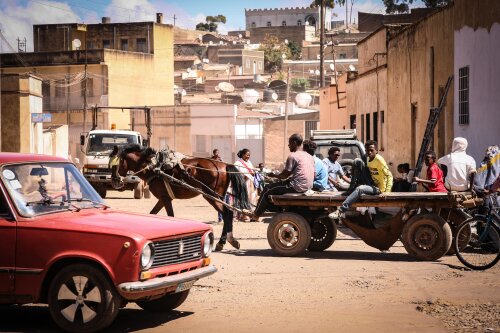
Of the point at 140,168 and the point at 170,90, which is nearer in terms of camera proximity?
the point at 140,168

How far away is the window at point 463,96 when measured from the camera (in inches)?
958

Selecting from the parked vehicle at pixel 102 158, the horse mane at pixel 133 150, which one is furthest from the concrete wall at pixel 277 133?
the horse mane at pixel 133 150

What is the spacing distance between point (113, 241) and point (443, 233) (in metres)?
7.31

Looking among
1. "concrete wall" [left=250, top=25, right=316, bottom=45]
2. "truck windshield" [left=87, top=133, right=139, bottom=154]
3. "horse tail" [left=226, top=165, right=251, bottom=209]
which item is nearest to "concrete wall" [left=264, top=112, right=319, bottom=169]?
"truck windshield" [left=87, top=133, right=139, bottom=154]

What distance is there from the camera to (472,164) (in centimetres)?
1698

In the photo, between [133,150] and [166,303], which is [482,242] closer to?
[166,303]

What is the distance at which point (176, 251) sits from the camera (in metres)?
10.4

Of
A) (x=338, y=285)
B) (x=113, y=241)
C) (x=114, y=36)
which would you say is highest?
(x=114, y=36)

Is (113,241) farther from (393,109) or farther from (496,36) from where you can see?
(393,109)

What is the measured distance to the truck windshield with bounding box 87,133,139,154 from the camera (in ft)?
124

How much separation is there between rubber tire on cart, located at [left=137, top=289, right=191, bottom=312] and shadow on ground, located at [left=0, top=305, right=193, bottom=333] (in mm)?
73

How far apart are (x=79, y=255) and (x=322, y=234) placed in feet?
26.9

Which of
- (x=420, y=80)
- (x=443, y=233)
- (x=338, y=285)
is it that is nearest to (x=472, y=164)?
(x=443, y=233)

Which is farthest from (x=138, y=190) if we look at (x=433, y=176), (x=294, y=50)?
(x=294, y=50)
